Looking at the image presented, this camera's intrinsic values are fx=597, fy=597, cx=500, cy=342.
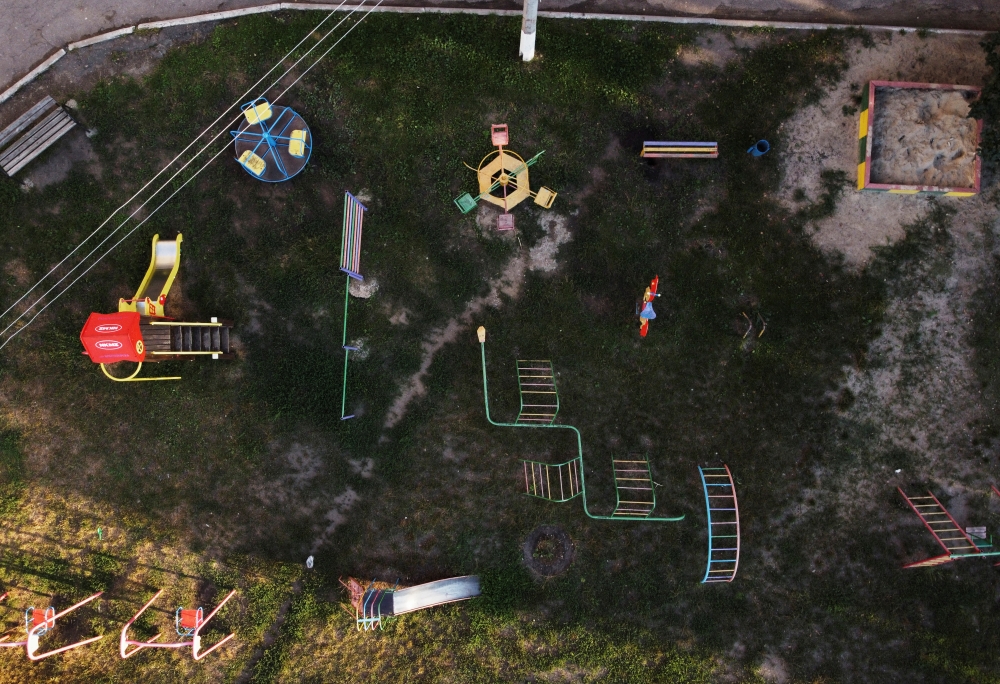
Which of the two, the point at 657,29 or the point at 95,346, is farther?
the point at 657,29

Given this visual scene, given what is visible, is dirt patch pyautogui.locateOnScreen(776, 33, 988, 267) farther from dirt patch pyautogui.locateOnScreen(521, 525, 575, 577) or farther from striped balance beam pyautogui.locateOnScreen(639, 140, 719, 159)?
dirt patch pyautogui.locateOnScreen(521, 525, 575, 577)

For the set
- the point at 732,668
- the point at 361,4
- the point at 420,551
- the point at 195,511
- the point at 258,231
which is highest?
the point at 361,4

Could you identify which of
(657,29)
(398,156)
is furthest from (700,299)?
(398,156)

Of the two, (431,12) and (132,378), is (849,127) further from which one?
(132,378)

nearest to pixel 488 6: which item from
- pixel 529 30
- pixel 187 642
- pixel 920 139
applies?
pixel 529 30

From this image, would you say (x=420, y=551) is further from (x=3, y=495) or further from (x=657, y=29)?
(x=657, y=29)

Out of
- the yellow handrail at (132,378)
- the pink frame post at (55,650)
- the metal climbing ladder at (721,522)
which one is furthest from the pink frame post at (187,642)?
the metal climbing ladder at (721,522)
